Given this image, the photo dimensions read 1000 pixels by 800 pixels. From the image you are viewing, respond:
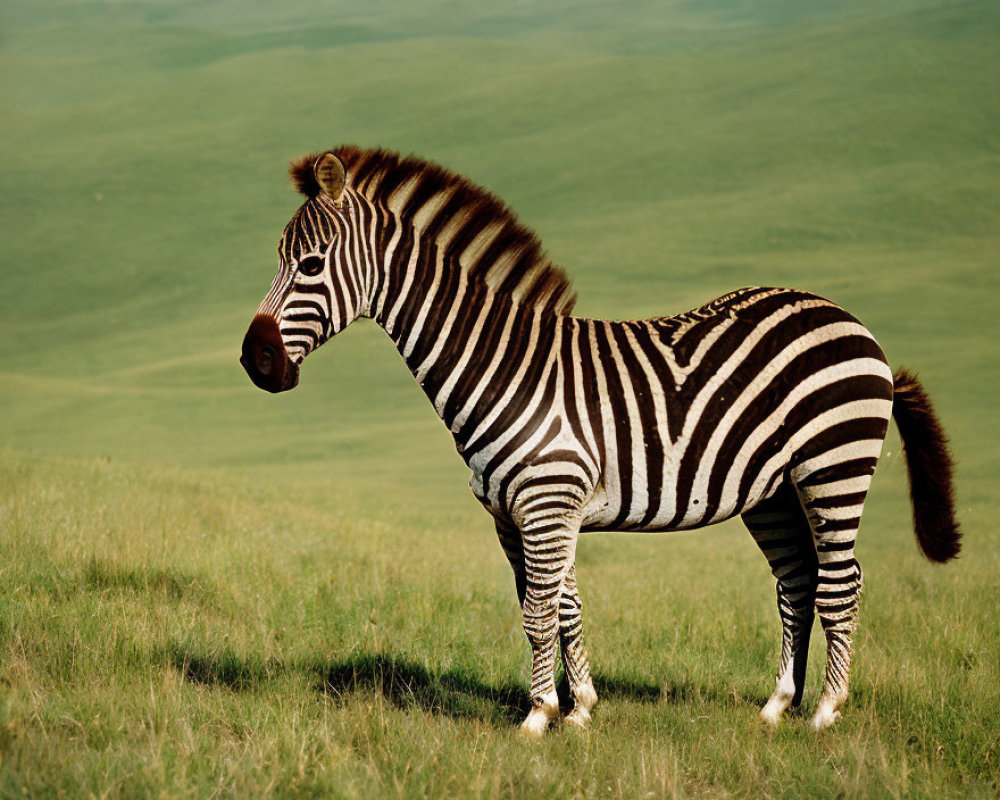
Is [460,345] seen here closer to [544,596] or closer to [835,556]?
[544,596]

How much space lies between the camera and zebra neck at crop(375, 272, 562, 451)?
5.20m

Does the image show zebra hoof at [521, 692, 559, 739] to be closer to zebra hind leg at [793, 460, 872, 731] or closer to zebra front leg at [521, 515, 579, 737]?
zebra front leg at [521, 515, 579, 737]

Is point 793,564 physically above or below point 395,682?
above

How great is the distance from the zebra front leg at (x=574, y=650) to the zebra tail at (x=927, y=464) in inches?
93.8

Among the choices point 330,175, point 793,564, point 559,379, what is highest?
→ point 330,175

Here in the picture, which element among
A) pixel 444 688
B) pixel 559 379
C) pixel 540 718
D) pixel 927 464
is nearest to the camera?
pixel 559 379

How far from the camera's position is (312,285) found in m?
5.04

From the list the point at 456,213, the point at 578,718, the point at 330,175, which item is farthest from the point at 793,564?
the point at 330,175

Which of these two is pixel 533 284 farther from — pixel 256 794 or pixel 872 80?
pixel 872 80

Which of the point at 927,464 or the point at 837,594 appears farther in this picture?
the point at 927,464

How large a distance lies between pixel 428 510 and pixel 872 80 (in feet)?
136

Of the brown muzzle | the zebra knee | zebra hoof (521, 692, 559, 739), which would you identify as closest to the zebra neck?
the brown muzzle

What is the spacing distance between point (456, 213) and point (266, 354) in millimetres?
1359

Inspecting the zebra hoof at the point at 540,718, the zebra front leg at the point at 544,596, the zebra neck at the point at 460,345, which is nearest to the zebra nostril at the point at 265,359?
the zebra neck at the point at 460,345
